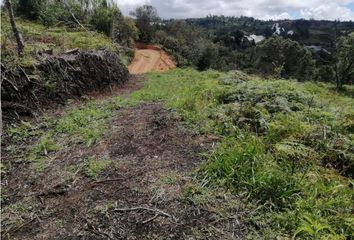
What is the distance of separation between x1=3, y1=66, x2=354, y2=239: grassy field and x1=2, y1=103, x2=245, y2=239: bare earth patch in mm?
178

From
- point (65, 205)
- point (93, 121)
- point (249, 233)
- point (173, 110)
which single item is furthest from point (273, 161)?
point (93, 121)

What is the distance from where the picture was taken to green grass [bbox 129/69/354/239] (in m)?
3.34

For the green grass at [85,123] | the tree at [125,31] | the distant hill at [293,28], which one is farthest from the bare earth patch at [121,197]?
the distant hill at [293,28]

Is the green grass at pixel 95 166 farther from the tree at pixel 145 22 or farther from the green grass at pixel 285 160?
the tree at pixel 145 22

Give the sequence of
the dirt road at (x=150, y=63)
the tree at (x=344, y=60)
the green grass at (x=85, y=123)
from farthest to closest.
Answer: the tree at (x=344, y=60) < the dirt road at (x=150, y=63) < the green grass at (x=85, y=123)

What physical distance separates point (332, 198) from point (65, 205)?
9.67 ft

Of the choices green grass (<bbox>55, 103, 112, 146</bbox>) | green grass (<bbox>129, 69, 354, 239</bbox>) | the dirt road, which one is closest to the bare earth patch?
green grass (<bbox>129, 69, 354, 239</bbox>)

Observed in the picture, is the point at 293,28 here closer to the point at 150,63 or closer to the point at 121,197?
the point at 150,63

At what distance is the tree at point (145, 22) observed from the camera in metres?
41.2

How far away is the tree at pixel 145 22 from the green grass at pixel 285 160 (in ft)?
116

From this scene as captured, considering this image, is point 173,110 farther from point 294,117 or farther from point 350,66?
point 350,66

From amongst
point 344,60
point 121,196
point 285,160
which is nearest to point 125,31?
point 344,60

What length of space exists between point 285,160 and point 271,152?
1.36 feet

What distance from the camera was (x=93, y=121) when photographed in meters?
7.00
